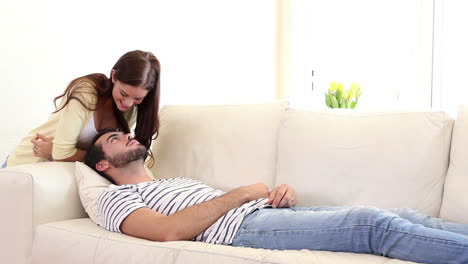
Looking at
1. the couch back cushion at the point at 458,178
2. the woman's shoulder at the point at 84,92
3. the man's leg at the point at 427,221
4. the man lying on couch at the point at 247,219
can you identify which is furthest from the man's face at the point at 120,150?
the couch back cushion at the point at 458,178

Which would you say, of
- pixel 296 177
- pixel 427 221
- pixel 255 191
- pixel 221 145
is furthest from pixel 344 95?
pixel 427 221

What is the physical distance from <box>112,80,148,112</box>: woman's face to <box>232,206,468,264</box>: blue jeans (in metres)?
0.80

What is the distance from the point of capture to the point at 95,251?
1694 millimetres

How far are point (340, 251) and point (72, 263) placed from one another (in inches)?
34.7

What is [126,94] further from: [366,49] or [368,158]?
[366,49]

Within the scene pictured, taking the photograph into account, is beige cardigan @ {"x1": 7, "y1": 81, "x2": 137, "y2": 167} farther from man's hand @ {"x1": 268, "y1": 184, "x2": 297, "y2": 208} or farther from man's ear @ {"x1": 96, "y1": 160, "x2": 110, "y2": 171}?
man's hand @ {"x1": 268, "y1": 184, "x2": 297, "y2": 208}

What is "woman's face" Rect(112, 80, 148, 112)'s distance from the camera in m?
2.19

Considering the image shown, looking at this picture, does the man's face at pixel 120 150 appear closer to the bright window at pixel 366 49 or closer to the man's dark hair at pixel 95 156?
the man's dark hair at pixel 95 156

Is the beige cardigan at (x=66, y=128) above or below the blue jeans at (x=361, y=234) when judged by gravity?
above

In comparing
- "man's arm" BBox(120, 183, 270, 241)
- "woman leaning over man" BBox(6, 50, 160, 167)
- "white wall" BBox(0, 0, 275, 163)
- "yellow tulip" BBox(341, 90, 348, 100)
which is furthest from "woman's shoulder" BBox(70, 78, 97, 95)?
"yellow tulip" BBox(341, 90, 348, 100)

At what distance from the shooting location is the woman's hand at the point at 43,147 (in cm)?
223

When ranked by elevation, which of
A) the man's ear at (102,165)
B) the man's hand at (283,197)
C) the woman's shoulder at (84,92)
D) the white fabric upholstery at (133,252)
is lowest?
the white fabric upholstery at (133,252)

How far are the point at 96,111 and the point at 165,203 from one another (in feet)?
2.14

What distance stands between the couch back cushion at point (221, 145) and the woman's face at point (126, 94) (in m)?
0.28
